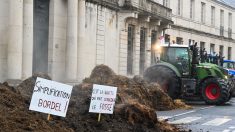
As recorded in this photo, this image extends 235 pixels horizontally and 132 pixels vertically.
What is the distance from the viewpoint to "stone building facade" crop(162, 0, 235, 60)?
4725 centimetres

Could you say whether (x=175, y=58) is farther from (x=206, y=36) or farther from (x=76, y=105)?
(x=206, y=36)

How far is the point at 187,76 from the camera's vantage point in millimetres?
23891

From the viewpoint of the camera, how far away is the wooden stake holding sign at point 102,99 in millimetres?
11281

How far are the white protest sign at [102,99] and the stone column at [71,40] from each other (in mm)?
14236

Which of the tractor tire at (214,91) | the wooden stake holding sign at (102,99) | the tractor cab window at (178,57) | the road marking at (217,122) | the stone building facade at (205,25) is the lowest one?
the road marking at (217,122)

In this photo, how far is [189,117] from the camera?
17.1m

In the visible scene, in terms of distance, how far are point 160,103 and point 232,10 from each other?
154 feet

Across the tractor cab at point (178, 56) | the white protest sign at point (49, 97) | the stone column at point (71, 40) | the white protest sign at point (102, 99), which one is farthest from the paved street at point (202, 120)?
the stone column at point (71, 40)

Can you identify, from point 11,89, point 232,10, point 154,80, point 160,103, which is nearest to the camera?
point 11,89

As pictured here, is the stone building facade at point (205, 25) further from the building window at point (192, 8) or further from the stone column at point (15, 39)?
→ the stone column at point (15, 39)

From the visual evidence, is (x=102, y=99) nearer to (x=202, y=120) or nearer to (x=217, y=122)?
(x=217, y=122)

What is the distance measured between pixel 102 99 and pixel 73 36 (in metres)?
14.5

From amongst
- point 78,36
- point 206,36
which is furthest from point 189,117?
point 206,36

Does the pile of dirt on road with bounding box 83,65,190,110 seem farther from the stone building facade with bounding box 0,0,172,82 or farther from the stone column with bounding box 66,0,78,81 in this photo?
the stone column with bounding box 66,0,78,81
